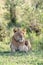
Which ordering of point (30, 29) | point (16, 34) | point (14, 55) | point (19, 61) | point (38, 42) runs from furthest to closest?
1. point (30, 29)
2. point (38, 42)
3. point (16, 34)
4. point (14, 55)
5. point (19, 61)

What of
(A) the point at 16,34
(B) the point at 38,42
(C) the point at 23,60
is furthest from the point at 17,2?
(C) the point at 23,60

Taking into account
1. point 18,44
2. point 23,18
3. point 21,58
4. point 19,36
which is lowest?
point 21,58

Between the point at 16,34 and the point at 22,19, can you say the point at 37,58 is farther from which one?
the point at 22,19

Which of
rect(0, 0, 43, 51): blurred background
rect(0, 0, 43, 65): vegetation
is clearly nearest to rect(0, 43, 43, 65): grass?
Answer: rect(0, 0, 43, 65): vegetation

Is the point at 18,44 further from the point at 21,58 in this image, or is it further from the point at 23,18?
the point at 23,18

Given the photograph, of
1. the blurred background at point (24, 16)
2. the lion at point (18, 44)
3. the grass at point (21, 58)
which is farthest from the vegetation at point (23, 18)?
the grass at point (21, 58)

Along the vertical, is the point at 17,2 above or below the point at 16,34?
above

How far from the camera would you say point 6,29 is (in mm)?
15625

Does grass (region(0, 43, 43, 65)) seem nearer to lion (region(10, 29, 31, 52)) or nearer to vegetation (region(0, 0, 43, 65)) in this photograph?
lion (region(10, 29, 31, 52))

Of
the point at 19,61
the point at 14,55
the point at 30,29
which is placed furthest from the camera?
the point at 30,29

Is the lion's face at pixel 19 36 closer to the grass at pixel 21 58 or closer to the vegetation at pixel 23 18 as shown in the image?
the grass at pixel 21 58

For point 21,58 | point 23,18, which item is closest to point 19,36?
point 21,58

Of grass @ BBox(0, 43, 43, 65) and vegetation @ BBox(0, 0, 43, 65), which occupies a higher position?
vegetation @ BBox(0, 0, 43, 65)

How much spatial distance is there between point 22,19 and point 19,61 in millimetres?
7209
